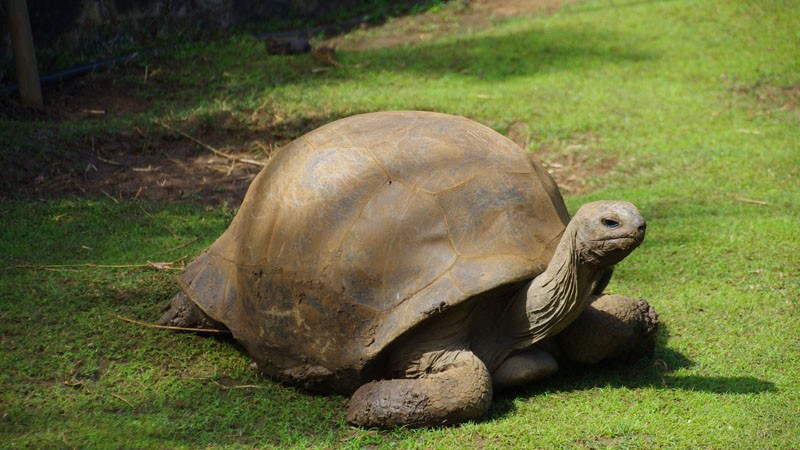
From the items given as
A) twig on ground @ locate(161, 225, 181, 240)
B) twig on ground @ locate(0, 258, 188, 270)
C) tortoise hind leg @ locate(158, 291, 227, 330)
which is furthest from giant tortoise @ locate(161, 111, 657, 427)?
twig on ground @ locate(161, 225, 181, 240)

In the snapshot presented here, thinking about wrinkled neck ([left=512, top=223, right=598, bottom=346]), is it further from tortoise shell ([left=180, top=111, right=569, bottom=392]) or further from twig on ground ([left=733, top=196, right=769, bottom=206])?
twig on ground ([left=733, top=196, right=769, bottom=206])

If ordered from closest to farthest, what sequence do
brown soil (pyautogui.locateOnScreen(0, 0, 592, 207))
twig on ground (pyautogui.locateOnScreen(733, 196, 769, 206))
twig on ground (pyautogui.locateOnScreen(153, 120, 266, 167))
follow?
twig on ground (pyautogui.locateOnScreen(733, 196, 769, 206))
brown soil (pyautogui.locateOnScreen(0, 0, 592, 207))
twig on ground (pyautogui.locateOnScreen(153, 120, 266, 167))

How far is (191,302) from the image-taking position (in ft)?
11.5

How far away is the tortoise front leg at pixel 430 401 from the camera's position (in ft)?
9.20

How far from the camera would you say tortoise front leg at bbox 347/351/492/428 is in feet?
9.20

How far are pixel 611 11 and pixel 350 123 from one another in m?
6.30

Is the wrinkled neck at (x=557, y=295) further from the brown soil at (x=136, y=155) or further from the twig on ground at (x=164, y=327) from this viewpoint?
the brown soil at (x=136, y=155)

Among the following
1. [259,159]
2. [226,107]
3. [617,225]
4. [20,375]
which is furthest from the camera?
[226,107]

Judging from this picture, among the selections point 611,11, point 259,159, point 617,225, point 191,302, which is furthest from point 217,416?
point 611,11

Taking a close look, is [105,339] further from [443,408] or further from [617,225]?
[617,225]

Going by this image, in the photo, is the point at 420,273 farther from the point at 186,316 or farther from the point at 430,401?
the point at 186,316

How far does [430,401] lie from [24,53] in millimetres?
4311

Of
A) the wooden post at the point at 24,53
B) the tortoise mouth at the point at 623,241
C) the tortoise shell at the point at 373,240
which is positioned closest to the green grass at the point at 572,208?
the tortoise shell at the point at 373,240

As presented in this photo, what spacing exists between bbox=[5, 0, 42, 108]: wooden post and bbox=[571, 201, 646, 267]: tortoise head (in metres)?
4.45
